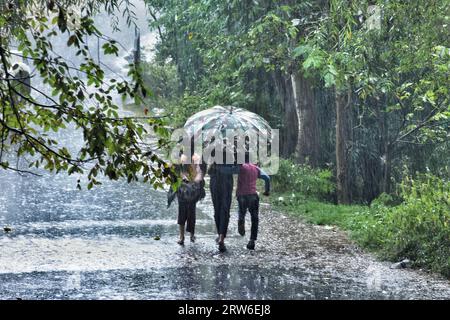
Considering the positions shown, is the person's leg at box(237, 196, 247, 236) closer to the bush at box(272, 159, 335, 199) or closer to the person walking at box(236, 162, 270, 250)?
the person walking at box(236, 162, 270, 250)

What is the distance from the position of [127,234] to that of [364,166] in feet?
31.8

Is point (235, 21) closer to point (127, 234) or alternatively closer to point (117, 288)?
point (127, 234)

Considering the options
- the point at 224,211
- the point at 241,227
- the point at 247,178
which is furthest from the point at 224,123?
the point at 241,227

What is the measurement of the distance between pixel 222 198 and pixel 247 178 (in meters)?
0.48

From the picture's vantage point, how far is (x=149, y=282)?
401 inches

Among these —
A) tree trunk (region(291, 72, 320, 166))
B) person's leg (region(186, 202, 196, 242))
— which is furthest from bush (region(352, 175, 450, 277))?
tree trunk (region(291, 72, 320, 166))

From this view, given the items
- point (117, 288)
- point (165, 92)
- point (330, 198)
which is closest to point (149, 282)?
point (117, 288)

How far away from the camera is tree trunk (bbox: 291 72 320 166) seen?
19.8 m

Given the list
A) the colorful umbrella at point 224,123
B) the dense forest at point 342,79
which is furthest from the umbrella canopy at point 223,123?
the dense forest at point 342,79

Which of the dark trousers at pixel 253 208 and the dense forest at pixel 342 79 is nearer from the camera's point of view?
the dark trousers at pixel 253 208

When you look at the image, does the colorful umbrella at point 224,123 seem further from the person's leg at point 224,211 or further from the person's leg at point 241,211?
the person's leg at point 241,211

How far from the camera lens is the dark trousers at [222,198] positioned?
1216 centimetres

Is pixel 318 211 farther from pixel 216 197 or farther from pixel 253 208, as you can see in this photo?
pixel 216 197

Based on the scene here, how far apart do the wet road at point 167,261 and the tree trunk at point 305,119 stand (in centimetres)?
431
